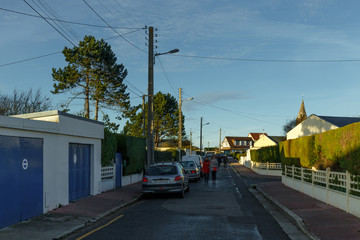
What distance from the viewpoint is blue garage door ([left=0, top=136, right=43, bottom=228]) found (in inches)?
386

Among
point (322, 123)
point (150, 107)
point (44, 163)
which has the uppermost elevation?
point (150, 107)

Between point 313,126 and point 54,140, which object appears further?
point 313,126

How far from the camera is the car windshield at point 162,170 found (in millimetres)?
16766

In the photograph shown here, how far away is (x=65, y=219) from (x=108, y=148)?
26.2 feet

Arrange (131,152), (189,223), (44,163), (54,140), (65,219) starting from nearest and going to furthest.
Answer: (189,223), (65,219), (44,163), (54,140), (131,152)

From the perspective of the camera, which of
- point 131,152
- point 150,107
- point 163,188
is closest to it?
point 163,188

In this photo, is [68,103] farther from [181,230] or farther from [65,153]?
[181,230]

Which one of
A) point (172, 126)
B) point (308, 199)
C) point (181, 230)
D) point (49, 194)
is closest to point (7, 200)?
point (49, 194)

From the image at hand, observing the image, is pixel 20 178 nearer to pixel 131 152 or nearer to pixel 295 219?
pixel 295 219

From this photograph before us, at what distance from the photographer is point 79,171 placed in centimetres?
1530

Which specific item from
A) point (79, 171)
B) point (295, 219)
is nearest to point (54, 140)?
point (79, 171)

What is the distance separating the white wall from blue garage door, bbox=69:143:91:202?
1.29 feet

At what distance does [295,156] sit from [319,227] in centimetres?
1213

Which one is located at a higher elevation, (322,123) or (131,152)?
(322,123)
